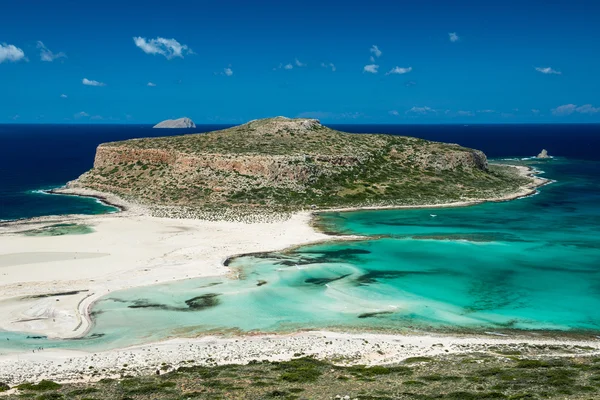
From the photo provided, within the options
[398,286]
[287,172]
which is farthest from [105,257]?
[287,172]

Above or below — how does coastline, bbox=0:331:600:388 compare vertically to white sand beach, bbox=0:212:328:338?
below

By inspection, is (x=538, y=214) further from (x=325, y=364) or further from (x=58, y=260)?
(x=58, y=260)

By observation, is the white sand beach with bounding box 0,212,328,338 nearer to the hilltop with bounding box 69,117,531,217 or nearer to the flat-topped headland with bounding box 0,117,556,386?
the flat-topped headland with bounding box 0,117,556,386

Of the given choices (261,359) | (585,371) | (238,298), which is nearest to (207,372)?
(261,359)

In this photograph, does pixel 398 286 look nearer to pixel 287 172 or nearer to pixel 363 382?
pixel 363 382

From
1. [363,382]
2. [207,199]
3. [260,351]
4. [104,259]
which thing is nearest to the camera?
[363,382]

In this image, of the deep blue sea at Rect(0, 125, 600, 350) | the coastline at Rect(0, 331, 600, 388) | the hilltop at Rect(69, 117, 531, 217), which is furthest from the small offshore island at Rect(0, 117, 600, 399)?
the deep blue sea at Rect(0, 125, 600, 350)

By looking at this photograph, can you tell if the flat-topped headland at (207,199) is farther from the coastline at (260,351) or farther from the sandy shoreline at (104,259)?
the coastline at (260,351)
